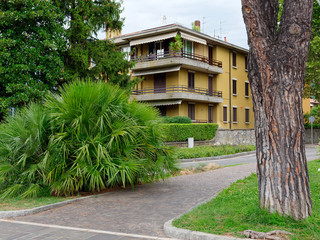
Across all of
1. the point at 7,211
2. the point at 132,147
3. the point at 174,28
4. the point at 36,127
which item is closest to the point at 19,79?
the point at 36,127

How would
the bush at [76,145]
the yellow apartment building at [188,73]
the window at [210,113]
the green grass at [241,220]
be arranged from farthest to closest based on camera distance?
the window at [210,113] → the yellow apartment building at [188,73] → the bush at [76,145] → the green grass at [241,220]

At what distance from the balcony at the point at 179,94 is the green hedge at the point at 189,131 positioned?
416cm

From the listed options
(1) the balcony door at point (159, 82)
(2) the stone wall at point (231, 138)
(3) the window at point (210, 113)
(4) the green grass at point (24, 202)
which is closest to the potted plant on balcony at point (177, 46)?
(1) the balcony door at point (159, 82)

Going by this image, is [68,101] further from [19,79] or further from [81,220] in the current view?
[19,79]

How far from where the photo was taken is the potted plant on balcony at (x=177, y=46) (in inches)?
1316

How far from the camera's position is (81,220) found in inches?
271

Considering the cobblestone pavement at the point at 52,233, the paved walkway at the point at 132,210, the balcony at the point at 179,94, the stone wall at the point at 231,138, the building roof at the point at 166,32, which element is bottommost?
the cobblestone pavement at the point at 52,233

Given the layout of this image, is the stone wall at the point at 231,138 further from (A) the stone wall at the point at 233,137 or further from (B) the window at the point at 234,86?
(B) the window at the point at 234,86

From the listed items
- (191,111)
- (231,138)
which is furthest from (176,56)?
(231,138)

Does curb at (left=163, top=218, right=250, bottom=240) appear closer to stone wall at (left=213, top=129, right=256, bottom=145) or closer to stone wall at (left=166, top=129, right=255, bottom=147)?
stone wall at (left=166, top=129, right=255, bottom=147)

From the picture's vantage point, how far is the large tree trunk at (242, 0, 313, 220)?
5.88 metres

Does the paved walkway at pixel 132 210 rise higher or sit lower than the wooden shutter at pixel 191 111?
lower

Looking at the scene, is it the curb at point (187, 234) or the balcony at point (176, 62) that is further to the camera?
the balcony at point (176, 62)

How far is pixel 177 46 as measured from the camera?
33.7m
